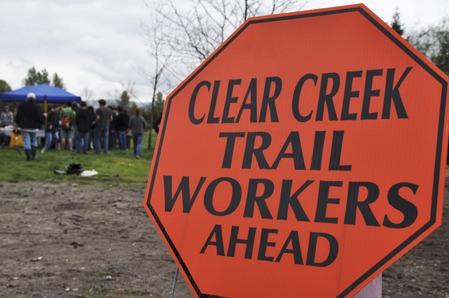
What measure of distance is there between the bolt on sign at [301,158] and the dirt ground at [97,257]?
1.84 meters

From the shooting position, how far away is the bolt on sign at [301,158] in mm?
1685

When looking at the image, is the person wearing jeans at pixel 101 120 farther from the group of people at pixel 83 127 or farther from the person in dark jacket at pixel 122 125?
the person in dark jacket at pixel 122 125

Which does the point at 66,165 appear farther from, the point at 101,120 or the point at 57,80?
the point at 57,80

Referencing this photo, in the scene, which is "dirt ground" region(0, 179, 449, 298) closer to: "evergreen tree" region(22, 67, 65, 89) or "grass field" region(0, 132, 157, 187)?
"grass field" region(0, 132, 157, 187)

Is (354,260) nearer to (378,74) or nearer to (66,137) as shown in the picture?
(378,74)

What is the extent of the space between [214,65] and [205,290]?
88cm

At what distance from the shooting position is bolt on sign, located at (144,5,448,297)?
1.68 metres

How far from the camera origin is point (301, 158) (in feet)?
6.17

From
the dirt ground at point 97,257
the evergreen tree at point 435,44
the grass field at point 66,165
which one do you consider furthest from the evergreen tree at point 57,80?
the dirt ground at point 97,257

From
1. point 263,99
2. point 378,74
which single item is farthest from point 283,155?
point 378,74

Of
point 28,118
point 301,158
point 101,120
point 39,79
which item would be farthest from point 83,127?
point 39,79

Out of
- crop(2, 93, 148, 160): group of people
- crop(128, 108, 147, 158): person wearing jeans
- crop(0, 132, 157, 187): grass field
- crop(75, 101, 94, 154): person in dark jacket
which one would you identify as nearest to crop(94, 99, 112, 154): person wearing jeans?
crop(2, 93, 148, 160): group of people

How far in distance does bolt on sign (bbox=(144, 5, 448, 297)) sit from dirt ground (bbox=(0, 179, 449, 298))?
1.84 metres

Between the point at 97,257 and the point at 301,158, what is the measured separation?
312 cm
